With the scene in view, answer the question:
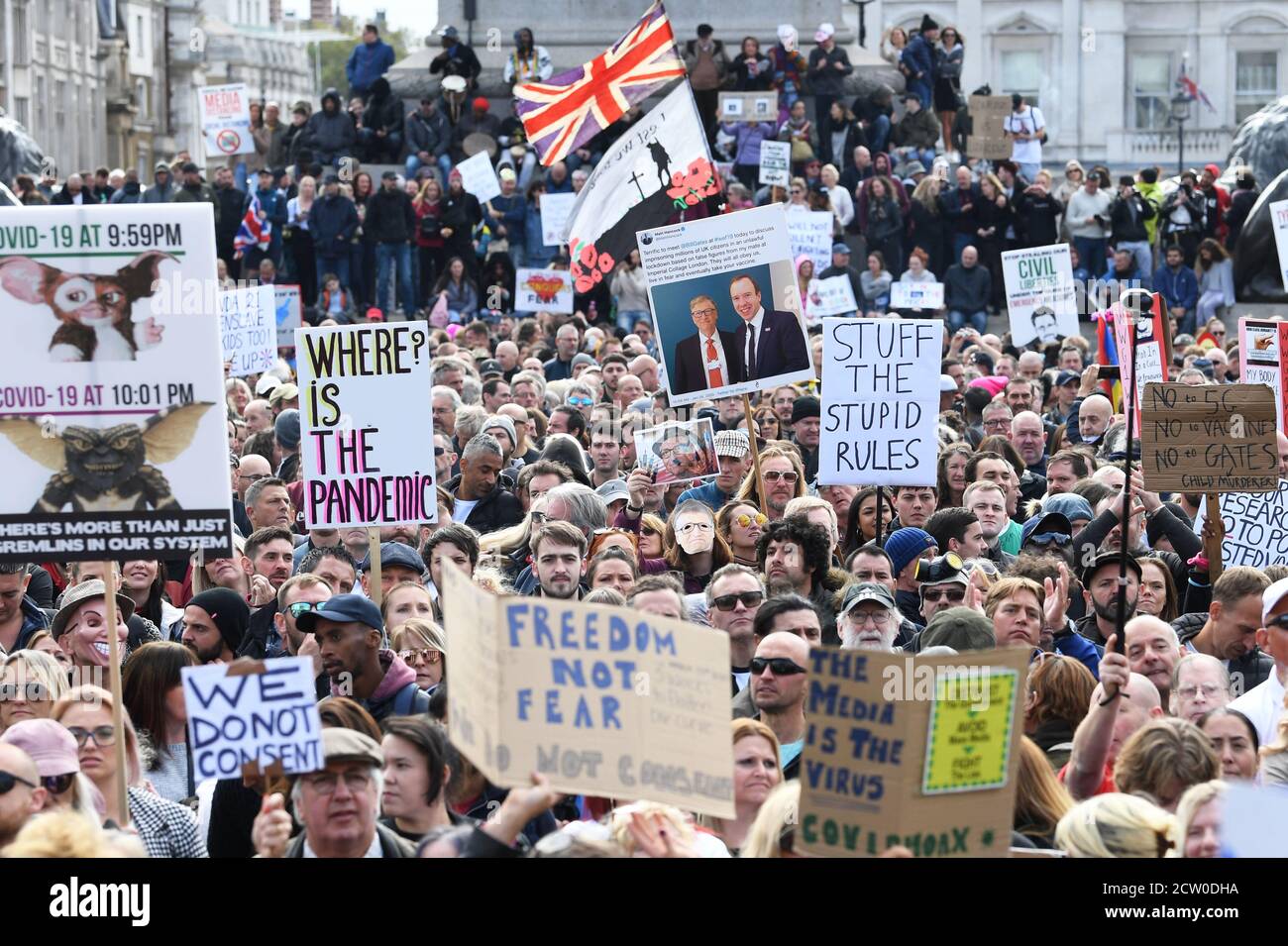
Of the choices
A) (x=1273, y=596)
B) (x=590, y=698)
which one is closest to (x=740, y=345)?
(x=1273, y=596)

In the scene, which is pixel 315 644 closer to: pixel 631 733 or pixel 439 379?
pixel 631 733

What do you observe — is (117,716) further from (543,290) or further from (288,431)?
(543,290)

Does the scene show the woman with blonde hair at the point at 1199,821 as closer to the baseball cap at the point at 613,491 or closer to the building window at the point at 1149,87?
the baseball cap at the point at 613,491

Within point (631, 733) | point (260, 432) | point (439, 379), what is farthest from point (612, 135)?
point (631, 733)

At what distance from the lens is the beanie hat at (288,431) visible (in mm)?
13977

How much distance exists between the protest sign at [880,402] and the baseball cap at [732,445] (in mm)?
987

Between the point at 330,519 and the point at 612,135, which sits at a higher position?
the point at 612,135

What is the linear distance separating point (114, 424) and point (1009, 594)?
3207 millimetres

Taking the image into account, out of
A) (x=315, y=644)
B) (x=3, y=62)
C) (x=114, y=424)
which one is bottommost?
(x=315, y=644)

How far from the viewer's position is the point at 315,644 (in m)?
8.66

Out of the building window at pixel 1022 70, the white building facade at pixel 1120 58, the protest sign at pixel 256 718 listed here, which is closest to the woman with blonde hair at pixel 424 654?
the protest sign at pixel 256 718

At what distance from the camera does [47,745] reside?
633 cm

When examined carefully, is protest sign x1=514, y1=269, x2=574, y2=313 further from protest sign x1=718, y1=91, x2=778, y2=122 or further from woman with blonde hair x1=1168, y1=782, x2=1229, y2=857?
woman with blonde hair x1=1168, y1=782, x2=1229, y2=857

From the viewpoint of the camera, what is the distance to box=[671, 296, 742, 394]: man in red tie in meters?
12.4
